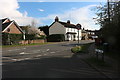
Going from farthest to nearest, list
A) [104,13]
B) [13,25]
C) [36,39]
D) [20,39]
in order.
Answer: [36,39] < [13,25] < [20,39] < [104,13]

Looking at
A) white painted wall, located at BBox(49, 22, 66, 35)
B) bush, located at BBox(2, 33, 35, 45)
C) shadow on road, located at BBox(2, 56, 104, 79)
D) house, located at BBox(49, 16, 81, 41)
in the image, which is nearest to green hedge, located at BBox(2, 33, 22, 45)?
bush, located at BBox(2, 33, 35, 45)

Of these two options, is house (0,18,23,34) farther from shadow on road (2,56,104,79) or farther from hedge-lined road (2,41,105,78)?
shadow on road (2,56,104,79)

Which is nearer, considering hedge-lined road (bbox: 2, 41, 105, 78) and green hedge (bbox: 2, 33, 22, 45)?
hedge-lined road (bbox: 2, 41, 105, 78)

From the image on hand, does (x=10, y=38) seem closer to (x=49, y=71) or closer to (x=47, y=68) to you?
(x=47, y=68)

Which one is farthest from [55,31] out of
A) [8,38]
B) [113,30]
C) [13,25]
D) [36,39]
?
[113,30]

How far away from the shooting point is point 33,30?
6378cm

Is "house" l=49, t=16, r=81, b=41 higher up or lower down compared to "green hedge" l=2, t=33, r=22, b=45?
higher up

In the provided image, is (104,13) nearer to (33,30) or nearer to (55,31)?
(33,30)

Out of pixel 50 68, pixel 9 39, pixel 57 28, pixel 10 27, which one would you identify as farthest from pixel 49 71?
pixel 57 28

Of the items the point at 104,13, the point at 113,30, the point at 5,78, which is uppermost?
the point at 104,13

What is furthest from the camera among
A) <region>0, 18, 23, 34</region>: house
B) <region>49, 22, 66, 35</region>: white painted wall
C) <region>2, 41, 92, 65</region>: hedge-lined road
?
<region>49, 22, 66, 35</region>: white painted wall

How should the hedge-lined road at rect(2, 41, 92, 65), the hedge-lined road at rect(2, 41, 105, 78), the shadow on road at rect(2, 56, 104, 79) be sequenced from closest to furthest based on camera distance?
the shadow on road at rect(2, 56, 104, 79) < the hedge-lined road at rect(2, 41, 105, 78) < the hedge-lined road at rect(2, 41, 92, 65)

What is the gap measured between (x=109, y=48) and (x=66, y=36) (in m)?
51.5

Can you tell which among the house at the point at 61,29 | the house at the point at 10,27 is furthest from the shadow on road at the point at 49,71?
the house at the point at 61,29
